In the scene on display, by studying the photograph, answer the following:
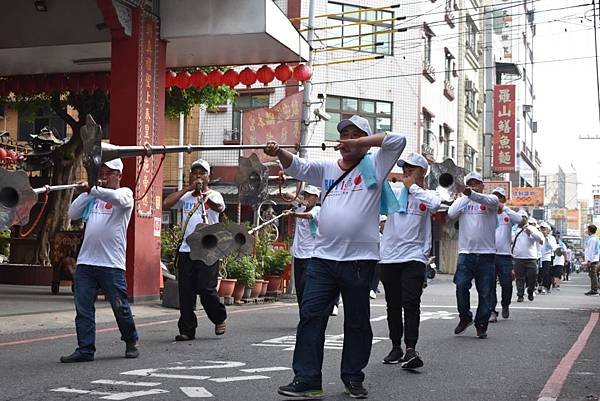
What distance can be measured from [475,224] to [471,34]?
34268mm

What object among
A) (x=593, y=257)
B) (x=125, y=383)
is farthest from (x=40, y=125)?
(x=125, y=383)

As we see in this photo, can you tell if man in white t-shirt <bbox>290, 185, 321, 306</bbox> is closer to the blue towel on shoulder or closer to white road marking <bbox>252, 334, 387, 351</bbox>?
white road marking <bbox>252, 334, 387, 351</bbox>

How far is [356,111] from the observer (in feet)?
100.0

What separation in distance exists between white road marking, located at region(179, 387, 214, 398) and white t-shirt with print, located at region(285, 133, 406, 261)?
1273mm

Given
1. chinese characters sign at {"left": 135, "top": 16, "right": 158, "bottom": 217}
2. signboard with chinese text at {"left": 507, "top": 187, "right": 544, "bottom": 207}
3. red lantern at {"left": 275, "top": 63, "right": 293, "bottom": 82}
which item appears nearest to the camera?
chinese characters sign at {"left": 135, "top": 16, "right": 158, "bottom": 217}

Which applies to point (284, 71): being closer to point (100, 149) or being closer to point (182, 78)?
point (182, 78)

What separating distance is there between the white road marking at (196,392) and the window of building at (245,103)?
911 inches

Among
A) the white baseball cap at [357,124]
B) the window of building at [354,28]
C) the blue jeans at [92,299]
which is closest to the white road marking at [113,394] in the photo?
the blue jeans at [92,299]

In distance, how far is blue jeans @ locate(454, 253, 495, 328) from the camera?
1034 cm

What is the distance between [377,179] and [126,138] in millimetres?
8821

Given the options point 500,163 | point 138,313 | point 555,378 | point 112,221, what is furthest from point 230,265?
point 500,163

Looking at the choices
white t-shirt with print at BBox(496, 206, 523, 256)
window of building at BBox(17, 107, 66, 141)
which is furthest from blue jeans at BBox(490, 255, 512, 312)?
window of building at BBox(17, 107, 66, 141)

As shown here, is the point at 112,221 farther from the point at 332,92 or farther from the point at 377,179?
the point at 332,92

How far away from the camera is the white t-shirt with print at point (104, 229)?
26.0ft
